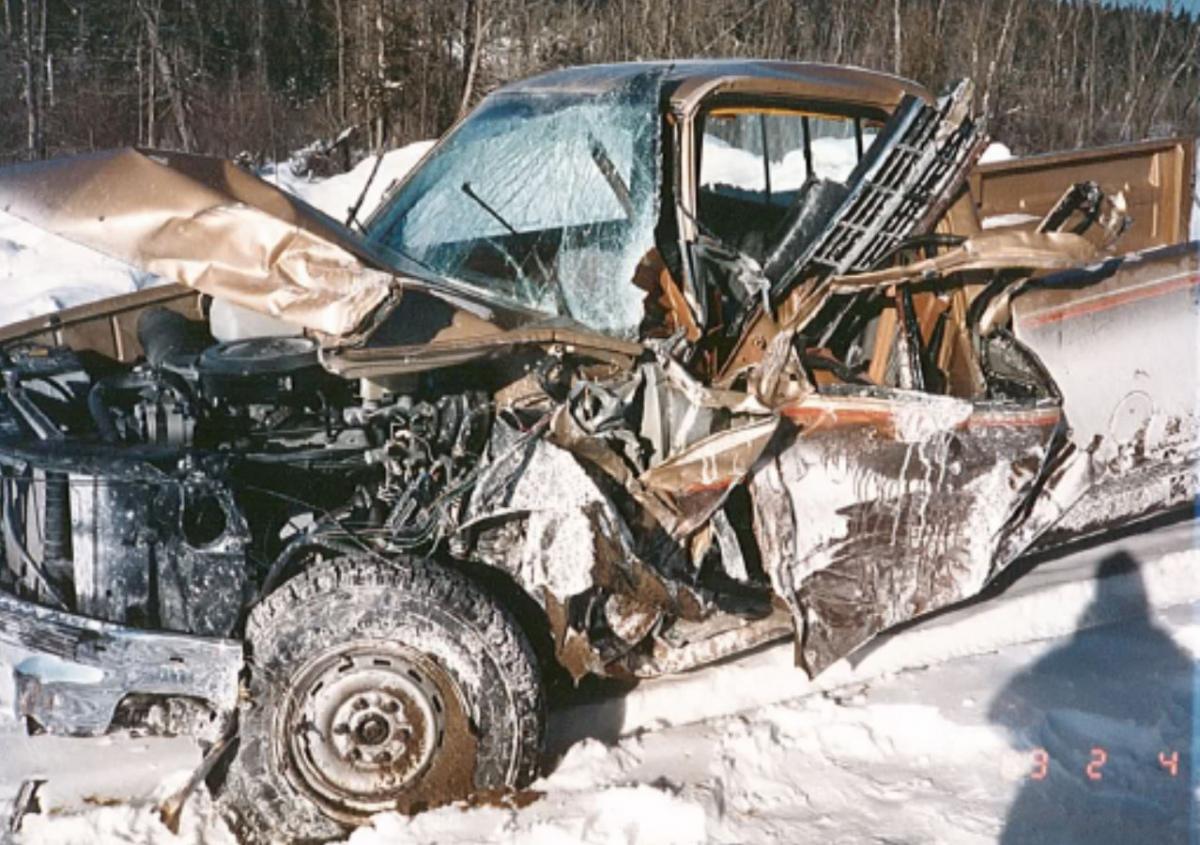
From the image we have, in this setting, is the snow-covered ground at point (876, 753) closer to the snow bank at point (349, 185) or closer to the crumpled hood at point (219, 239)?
the crumpled hood at point (219, 239)

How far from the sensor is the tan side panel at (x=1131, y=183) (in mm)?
5340

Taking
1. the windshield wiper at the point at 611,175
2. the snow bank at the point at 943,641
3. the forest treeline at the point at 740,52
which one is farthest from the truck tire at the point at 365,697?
the forest treeline at the point at 740,52

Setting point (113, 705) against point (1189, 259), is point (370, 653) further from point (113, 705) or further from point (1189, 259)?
point (1189, 259)

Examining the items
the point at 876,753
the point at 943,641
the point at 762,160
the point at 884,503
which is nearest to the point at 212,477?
the point at 884,503

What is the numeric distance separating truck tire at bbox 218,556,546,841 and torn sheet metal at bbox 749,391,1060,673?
92 centimetres

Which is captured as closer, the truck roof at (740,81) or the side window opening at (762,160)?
the truck roof at (740,81)

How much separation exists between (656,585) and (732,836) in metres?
0.72

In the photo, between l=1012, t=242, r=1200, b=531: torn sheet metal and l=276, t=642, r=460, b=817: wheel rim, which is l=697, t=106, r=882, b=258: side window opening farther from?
l=276, t=642, r=460, b=817: wheel rim

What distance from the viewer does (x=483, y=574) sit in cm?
338

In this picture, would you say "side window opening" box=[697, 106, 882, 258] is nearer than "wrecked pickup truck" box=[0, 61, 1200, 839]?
No

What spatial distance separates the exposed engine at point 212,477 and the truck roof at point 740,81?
1314 mm

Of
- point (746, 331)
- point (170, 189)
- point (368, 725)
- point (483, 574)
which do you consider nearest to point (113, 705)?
point (368, 725)

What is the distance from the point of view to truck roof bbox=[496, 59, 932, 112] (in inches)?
149
